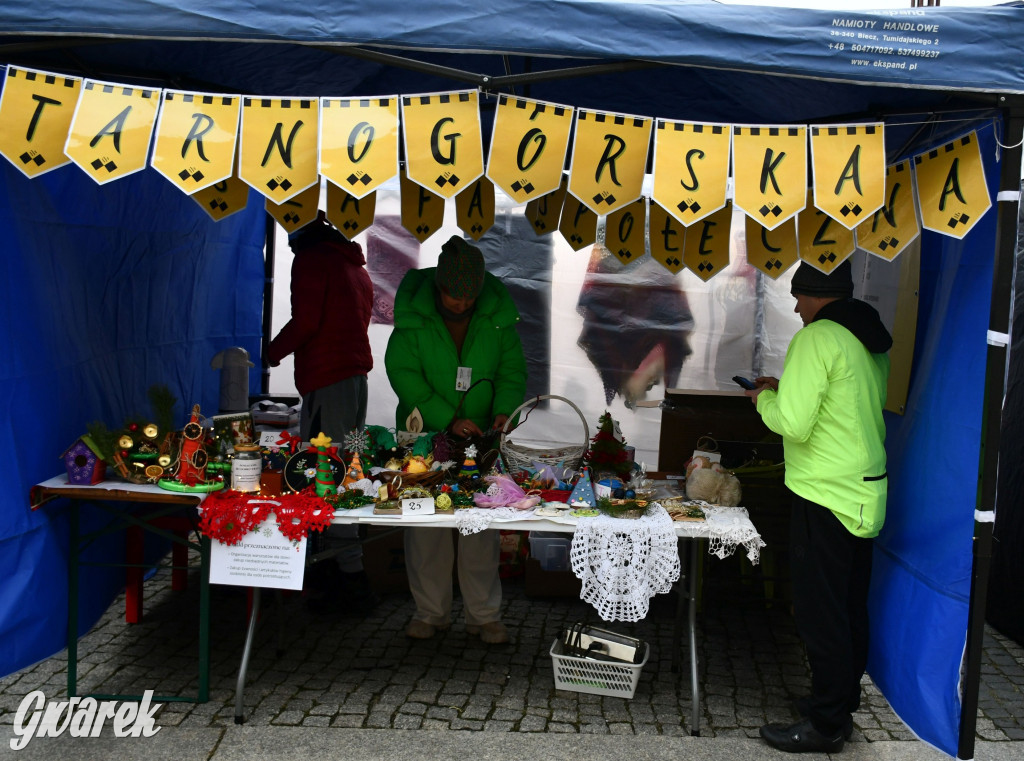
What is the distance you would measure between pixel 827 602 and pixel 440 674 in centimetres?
171

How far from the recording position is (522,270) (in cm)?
640

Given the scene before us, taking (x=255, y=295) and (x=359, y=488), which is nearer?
(x=359, y=488)

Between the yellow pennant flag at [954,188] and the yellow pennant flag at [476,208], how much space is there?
275cm

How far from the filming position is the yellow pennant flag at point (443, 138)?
3264 millimetres

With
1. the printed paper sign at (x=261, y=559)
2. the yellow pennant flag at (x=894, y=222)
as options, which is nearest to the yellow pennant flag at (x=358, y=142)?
the printed paper sign at (x=261, y=559)

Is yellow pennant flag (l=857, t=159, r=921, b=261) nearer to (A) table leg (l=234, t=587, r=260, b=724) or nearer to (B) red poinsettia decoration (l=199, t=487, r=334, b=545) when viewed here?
(B) red poinsettia decoration (l=199, t=487, r=334, b=545)

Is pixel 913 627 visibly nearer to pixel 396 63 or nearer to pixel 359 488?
pixel 359 488

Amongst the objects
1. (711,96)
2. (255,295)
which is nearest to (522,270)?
(255,295)

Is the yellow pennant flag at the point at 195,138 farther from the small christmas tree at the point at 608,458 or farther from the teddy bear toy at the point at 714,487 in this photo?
the teddy bear toy at the point at 714,487

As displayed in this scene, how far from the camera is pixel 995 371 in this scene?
3.15m

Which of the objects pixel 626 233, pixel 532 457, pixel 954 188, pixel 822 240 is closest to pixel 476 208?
pixel 626 233

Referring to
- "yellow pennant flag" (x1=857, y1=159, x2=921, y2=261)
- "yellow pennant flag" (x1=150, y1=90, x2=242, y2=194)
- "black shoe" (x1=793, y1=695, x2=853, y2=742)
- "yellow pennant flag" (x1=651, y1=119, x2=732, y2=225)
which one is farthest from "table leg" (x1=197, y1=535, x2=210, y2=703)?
"yellow pennant flag" (x1=857, y1=159, x2=921, y2=261)

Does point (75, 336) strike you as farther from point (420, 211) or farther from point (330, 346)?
point (420, 211)

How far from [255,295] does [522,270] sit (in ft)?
6.27
